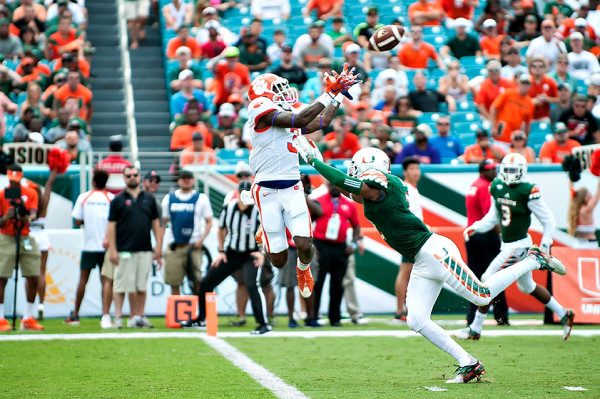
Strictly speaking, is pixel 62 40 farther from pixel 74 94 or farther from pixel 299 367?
pixel 299 367

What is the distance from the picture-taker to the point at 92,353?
962cm

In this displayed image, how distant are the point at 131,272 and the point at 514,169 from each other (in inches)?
205

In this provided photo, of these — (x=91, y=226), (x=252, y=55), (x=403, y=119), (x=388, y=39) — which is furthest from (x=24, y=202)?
(x=252, y=55)

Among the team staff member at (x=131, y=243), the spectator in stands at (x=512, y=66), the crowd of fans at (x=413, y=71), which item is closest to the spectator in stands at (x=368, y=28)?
the crowd of fans at (x=413, y=71)

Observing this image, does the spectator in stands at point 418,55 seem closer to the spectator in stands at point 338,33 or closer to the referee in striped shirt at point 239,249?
the spectator in stands at point 338,33

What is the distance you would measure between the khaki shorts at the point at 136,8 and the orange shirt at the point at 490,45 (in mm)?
7143

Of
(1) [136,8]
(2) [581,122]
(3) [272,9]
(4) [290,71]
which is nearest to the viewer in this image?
(2) [581,122]

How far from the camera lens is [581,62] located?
18469 millimetres

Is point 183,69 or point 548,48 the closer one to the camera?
point 183,69

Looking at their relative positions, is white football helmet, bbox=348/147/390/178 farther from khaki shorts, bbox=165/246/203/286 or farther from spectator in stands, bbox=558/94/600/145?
spectator in stands, bbox=558/94/600/145

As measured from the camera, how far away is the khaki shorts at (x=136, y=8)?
19297 millimetres

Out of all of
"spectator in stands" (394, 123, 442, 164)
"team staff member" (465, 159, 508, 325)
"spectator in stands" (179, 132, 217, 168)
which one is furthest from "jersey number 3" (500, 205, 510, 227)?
"spectator in stands" (179, 132, 217, 168)

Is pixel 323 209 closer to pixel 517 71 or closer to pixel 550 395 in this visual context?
pixel 550 395

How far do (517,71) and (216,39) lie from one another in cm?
600
